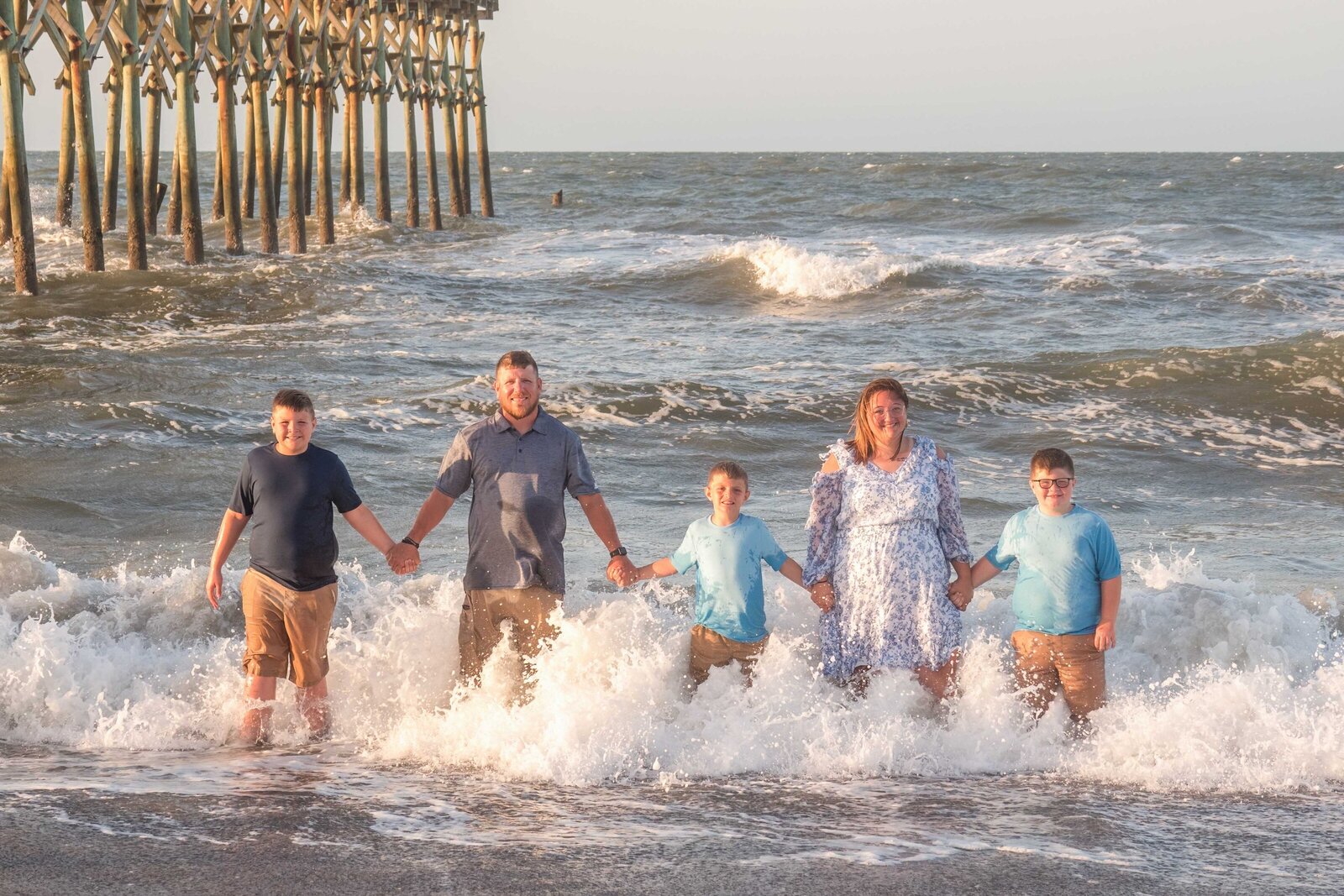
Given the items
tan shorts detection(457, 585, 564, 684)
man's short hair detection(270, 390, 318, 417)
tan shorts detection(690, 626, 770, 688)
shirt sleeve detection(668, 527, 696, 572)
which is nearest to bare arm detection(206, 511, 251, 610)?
man's short hair detection(270, 390, 318, 417)

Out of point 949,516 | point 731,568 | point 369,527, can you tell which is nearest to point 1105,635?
point 949,516

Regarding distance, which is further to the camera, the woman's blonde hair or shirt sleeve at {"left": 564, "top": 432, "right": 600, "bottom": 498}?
shirt sleeve at {"left": 564, "top": 432, "right": 600, "bottom": 498}

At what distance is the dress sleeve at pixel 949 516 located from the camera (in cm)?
516

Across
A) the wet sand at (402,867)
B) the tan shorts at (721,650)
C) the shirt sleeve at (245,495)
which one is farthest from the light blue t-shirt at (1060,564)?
the shirt sleeve at (245,495)

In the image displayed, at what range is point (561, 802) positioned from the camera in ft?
15.2

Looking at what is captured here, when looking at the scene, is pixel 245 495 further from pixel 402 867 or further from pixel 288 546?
pixel 402 867

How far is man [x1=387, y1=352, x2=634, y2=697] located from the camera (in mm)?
5121

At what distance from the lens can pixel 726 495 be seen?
197 inches

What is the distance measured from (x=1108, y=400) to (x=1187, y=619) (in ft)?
26.1

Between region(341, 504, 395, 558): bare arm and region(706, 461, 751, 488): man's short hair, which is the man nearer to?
region(341, 504, 395, 558): bare arm

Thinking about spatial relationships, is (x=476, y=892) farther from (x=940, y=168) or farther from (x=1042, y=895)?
(x=940, y=168)

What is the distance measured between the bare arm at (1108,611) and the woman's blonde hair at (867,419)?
89 centimetres

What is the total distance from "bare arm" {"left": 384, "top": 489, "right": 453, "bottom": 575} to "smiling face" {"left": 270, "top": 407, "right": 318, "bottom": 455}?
46 centimetres

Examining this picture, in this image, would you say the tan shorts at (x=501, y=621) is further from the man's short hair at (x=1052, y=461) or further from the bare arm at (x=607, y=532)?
the man's short hair at (x=1052, y=461)
